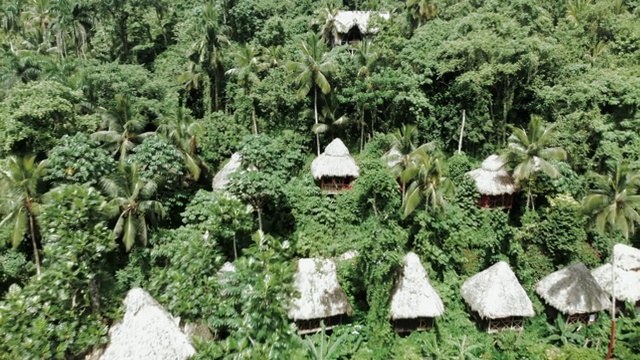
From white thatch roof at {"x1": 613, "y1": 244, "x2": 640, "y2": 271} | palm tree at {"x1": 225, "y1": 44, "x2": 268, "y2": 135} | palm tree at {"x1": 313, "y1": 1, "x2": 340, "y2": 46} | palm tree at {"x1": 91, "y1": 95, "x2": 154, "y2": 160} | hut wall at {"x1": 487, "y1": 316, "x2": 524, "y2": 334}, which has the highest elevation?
palm tree at {"x1": 313, "y1": 1, "x2": 340, "y2": 46}

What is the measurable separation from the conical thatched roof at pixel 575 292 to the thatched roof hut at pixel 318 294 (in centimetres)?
951

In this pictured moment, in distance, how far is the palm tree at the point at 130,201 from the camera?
19078mm

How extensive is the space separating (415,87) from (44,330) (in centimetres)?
2191

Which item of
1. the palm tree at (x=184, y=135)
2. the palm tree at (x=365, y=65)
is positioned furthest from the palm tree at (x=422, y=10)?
the palm tree at (x=184, y=135)

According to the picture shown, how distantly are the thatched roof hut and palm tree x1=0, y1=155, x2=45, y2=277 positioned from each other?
482 inches

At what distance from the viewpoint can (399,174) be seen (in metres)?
21.3

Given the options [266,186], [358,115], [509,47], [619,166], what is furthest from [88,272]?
[509,47]

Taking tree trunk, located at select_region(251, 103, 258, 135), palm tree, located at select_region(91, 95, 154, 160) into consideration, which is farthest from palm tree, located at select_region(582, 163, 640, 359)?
palm tree, located at select_region(91, 95, 154, 160)

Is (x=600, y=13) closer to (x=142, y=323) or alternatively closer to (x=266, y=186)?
(x=266, y=186)

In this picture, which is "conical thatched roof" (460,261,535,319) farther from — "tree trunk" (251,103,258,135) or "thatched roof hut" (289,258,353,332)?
"tree trunk" (251,103,258,135)

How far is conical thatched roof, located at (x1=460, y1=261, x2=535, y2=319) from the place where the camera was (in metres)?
17.4

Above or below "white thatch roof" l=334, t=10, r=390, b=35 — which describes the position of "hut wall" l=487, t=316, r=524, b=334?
below

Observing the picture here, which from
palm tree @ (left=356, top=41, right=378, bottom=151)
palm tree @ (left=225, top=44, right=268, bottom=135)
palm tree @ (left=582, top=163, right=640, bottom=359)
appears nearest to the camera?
palm tree @ (left=582, top=163, right=640, bottom=359)

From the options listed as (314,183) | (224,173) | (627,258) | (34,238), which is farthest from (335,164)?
(34,238)
